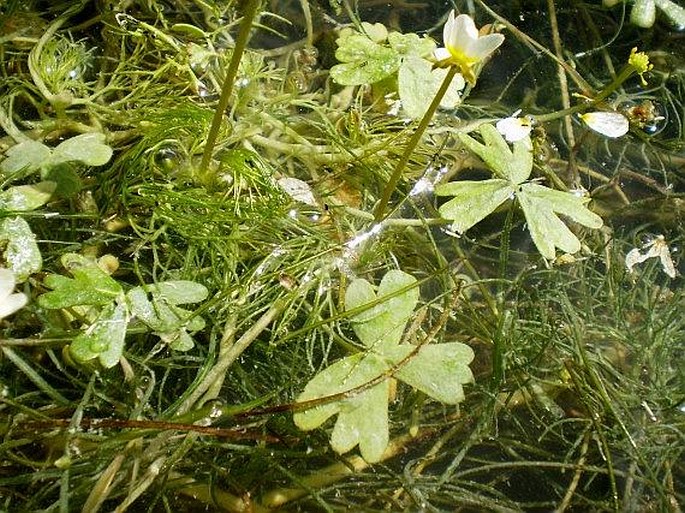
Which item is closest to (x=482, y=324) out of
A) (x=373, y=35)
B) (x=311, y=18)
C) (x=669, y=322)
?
(x=669, y=322)

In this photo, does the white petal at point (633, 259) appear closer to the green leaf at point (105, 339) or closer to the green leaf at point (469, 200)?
the green leaf at point (469, 200)

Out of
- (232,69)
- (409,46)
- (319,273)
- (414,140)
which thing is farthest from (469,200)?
(232,69)

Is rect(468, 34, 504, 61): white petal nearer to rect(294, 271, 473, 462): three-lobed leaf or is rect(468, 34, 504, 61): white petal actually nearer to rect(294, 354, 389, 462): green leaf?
rect(294, 271, 473, 462): three-lobed leaf

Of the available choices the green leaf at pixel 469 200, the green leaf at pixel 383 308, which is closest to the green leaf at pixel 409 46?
the green leaf at pixel 469 200

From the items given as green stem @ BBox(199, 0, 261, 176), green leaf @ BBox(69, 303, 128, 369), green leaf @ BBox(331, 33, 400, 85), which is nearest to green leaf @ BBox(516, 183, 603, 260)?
green leaf @ BBox(331, 33, 400, 85)

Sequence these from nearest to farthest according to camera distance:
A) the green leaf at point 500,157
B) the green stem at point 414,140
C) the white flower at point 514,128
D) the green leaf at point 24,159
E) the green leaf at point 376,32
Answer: the green stem at point 414,140, the green leaf at point 24,159, the green leaf at point 500,157, the white flower at point 514,128, the green leaf at point 376,32
